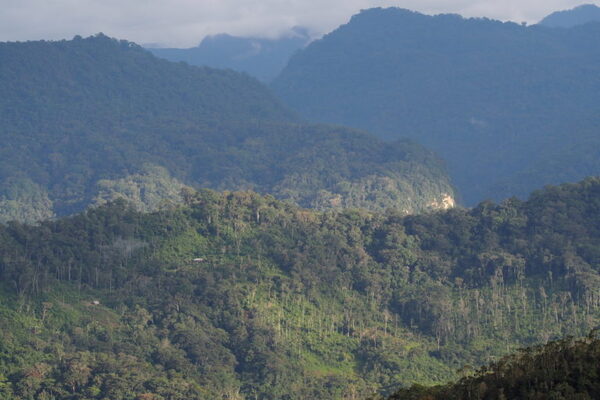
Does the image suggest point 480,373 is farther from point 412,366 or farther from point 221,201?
point 221,201

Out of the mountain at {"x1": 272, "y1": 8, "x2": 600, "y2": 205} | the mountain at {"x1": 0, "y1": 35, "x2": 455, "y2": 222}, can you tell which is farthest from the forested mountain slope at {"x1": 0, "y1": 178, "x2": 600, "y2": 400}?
the mountain at {"x1": 272, "y1": 8, "x2": 600, "y2": 205}

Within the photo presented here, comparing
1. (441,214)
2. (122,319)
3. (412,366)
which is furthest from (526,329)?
(122,319)

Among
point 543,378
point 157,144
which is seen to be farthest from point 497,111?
point 543,378

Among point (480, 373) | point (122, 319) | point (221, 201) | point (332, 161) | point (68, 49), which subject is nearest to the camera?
point (480, 373)

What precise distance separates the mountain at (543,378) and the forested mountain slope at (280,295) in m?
20.5

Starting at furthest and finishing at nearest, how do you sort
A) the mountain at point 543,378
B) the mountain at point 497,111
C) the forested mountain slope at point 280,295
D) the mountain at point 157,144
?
the mountain at point 497,111 → the mountain at point 157,144 → the forested mountain slope at point 280,295 → the mountain at point 543,378

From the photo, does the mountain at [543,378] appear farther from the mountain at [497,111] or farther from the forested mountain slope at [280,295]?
the mountain at [497,111]

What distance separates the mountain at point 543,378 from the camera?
32.8 metres

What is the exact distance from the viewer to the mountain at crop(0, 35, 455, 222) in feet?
413

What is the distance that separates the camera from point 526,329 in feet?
203

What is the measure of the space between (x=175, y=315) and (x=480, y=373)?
92.4ft

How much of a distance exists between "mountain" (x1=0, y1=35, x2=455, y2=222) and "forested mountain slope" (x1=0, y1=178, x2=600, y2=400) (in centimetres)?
4358

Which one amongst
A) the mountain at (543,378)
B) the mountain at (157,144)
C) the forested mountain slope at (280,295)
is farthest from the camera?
the mountain at (157,144)

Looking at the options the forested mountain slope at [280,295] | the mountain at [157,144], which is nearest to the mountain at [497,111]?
the mountain at [157,144]
